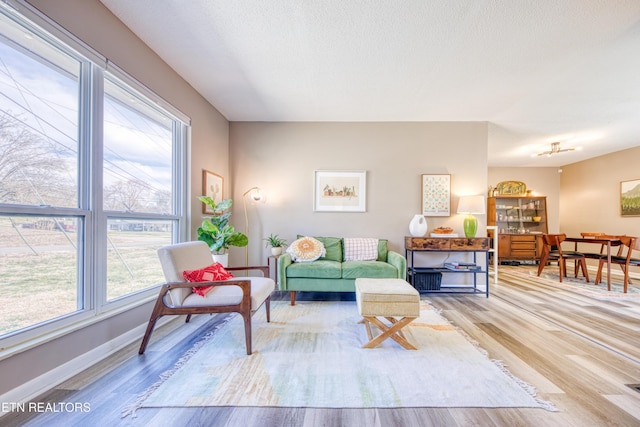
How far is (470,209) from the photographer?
379cm

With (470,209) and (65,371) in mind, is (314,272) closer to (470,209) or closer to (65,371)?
(65,371)

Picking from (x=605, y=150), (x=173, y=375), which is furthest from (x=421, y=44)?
(x=605, y=150)

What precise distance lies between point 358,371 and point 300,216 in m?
2.69

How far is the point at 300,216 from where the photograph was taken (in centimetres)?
420

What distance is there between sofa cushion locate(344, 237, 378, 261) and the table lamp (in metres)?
1.37

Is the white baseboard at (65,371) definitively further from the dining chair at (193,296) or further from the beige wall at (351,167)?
the beige wall at (351,167)

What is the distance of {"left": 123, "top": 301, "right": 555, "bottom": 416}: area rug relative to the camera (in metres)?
1.51

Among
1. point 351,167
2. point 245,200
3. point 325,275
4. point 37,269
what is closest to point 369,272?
point 325,275

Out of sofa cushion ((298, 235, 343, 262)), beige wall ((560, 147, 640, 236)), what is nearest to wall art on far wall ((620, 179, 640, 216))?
beige wall ((560, 147, 640, 236))

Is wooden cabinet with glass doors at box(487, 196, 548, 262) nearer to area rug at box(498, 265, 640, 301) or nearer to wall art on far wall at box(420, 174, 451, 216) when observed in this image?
area rug at box(498, 265, 640, 301)

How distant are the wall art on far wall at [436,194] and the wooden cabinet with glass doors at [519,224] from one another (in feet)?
10.0

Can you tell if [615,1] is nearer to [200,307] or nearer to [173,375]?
[200,307]

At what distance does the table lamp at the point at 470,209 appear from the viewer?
3.77m

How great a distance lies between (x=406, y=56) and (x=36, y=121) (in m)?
2.88
